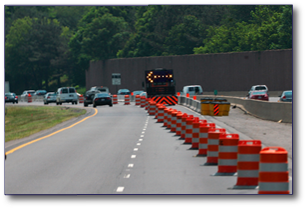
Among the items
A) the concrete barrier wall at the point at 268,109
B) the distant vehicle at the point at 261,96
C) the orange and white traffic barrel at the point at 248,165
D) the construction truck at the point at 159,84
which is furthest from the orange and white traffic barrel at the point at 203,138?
the construction truck at the point at 159,84

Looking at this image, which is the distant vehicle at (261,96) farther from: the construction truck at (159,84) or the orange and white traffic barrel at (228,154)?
the orange and white traffic barrel at (228,154)

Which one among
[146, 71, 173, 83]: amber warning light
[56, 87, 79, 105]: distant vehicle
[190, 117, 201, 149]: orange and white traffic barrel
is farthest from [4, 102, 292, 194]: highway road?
[56, 87, 79, 105]: distant vehicle

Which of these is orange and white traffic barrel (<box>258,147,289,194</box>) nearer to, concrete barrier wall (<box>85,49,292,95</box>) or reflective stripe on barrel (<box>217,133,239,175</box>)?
reflective stripe on barrel (<box>217,133,239,175</box>)

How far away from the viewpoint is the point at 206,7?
9600 cm

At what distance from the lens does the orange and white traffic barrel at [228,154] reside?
11.0 metres

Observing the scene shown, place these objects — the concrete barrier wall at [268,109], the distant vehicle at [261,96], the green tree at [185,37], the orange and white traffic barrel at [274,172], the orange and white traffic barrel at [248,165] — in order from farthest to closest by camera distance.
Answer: the green tree at [185,37] → the distant vehicle at [261,96] → the concrete barrier wall at [268,109] → the orange and white traffic barrel at [248,165] → the orange and white traffic barrel at [274,172]

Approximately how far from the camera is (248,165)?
31.7 ft

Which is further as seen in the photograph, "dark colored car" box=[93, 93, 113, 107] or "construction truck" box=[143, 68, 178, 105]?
"construction truck" box=[143, 68, 178, 105]

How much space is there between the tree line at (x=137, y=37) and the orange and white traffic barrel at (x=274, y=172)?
213 ft

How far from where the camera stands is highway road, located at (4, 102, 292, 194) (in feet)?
33.8

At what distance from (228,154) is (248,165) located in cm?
141

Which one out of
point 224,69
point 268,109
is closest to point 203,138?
point 268,109

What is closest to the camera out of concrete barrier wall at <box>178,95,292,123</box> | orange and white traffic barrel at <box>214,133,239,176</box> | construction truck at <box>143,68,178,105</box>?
orange and white traffic barrel at <box>214,133,239,176</box>

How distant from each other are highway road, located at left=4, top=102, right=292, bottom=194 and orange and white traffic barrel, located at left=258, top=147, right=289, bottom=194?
1.13 meters
